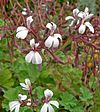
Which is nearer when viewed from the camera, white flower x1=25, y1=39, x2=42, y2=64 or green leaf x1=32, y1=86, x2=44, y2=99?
white flower x1=25, y1=39, x2=42, y2=64

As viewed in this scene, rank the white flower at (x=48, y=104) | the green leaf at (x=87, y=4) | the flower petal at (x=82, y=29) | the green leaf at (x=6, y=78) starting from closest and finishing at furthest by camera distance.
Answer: the white flower at (x=48, y=104) → the flower petal at (x=82, y=29) → the green leaf at (x=6, y=78) → the green leaf at (x=87, y=4)

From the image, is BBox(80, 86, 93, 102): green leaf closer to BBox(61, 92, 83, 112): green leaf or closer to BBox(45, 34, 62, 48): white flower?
BBox(61, 92, 83, 112): green leaf

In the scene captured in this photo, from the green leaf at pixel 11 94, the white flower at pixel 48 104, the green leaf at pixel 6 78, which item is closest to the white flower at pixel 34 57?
the white flower at pixel 48 104

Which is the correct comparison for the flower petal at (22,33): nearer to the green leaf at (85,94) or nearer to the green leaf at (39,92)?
the green leaf at (39,92)

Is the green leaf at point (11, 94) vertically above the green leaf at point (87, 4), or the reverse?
the green leaf at point (87, 4)

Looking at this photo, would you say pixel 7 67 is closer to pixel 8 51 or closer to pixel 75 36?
pixel 8 51

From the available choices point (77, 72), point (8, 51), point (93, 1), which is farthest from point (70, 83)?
point (93, 1)

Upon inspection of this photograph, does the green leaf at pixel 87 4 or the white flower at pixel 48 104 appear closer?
the white flower at pixel 48 104

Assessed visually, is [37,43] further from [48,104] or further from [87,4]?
[87,4]

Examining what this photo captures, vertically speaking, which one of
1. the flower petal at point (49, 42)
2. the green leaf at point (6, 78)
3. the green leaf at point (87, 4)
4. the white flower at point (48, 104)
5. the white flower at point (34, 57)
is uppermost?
the green leaf at point (87, 4)

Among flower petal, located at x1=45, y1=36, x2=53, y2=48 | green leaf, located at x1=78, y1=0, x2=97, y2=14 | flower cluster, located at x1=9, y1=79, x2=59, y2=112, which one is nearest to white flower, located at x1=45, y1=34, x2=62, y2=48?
flower petal, located at x1=45, y1=36, x2=53, y2=48

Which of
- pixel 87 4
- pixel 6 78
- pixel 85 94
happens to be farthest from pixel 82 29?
pixel 87 4
